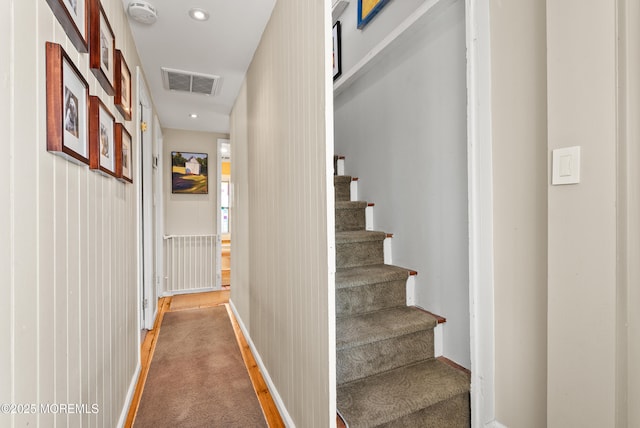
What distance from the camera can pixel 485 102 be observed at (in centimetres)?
147

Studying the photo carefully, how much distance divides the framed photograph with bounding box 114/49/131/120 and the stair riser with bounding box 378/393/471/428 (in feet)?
7.09

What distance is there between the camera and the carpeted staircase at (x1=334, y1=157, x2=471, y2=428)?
1484mm

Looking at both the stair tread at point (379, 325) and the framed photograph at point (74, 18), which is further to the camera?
the stair tread at point (379, 325)

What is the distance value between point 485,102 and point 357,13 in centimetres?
180

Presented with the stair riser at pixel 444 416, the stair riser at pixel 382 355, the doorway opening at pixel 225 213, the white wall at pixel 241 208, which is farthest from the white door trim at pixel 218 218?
the stair riser at pixel 444 416

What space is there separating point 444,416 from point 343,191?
1783 millimetres

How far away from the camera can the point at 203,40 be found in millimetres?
2301

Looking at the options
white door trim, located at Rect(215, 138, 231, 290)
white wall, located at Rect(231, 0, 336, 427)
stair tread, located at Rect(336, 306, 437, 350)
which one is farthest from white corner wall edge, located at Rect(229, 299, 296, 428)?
white door trim, located at Rect(215, 138, 231, 290)

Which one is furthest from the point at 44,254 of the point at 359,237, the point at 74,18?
the point at 359,237

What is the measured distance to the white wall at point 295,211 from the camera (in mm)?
1244

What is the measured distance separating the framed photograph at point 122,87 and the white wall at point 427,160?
1748 mm

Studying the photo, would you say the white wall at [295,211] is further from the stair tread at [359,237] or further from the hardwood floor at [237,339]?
the stair tread at [359,237]

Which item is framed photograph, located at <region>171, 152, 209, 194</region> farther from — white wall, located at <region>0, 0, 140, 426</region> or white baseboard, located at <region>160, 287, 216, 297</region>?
white wall, located at <region>0, 0, 140, 426</region>

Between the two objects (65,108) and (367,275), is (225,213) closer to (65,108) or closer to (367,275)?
(367,275)
